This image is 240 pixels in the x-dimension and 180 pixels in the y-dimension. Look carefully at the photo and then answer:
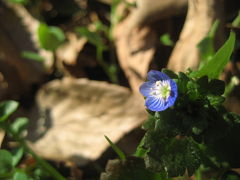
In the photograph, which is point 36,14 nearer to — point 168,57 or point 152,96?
point 168,57

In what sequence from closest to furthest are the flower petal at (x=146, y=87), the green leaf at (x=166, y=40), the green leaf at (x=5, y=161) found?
the flower petal at (x=146, y=87) → the green leaf at (x=5, y=161) → the green leaf at (x=166, y=40)

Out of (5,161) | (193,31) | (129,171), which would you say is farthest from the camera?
(193,31)

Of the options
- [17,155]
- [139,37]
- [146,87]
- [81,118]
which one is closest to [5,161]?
[17,155]

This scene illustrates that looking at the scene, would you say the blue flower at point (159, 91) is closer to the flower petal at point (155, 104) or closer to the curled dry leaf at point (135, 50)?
the flower petal at point (155, 104)

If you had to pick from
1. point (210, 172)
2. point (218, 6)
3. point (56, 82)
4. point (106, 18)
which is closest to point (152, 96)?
point (210, 172)

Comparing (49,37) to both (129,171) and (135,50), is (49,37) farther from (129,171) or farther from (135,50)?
(129,171)

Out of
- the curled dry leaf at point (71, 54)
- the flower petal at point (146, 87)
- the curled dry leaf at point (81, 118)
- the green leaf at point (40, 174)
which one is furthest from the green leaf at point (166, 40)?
the green leaf at point (40, 174)

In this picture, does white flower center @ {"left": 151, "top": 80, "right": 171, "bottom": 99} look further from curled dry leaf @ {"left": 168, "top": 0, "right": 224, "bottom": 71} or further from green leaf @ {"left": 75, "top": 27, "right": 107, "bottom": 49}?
green leaf @ {"left": 75, "top": 27, "right": 107, "bottom": 49}
